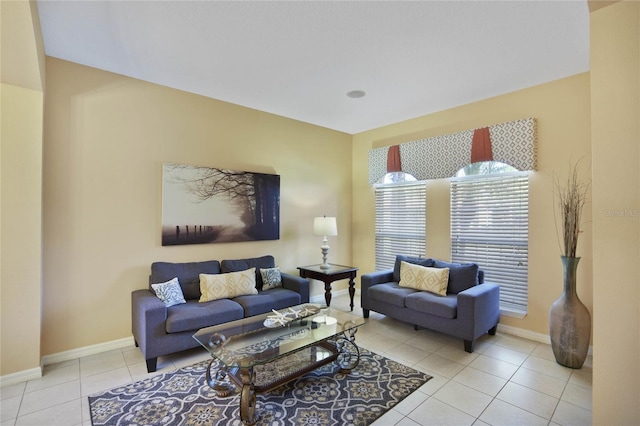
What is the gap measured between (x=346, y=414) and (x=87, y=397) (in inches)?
78.3

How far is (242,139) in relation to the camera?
13.8 ft

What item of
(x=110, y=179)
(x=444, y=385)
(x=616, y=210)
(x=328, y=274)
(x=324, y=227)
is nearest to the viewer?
(x=616, y=210)

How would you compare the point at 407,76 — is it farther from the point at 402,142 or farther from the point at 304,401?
the point at 304,401

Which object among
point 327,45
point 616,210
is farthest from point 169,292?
point 616,210

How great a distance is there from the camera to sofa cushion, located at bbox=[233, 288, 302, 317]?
3.32m

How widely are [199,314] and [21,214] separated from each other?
5.64 ft

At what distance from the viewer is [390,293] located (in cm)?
381

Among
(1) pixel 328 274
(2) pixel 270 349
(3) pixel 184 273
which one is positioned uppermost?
(3) pixel 184 273

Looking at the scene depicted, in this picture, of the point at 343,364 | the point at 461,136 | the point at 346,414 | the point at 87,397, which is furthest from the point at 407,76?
the point at 87,397

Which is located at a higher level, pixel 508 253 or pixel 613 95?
pixel 613 95

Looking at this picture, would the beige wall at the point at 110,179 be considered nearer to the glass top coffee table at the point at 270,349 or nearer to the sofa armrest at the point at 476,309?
the glass top coffee table at the point at 270,349

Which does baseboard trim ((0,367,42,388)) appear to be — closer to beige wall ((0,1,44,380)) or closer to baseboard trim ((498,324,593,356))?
beige wall ((0,1,44,380))

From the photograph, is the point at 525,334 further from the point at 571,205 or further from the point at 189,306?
the point at 189,306

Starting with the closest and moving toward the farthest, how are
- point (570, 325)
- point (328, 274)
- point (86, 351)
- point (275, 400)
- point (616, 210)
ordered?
point (616, 210)
point (275, 400)
point (570, 325)
point (86, 351)
point (328, 274)
